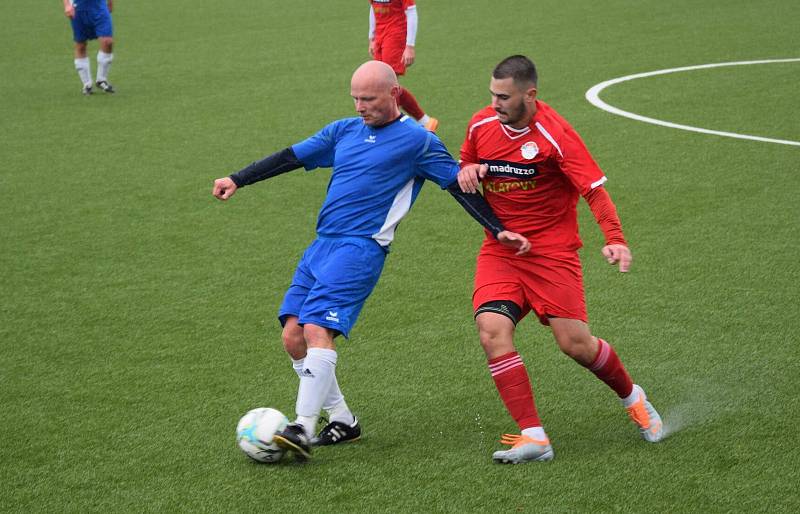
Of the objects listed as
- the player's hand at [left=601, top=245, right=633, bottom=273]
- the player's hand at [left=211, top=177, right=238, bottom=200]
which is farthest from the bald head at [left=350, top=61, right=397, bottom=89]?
the player's hand at [left=601, top=245, right=633, bottom=273]

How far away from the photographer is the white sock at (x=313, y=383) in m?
4.89

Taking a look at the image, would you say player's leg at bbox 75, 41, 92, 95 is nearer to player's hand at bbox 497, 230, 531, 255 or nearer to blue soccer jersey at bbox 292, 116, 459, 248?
blue soccer jersey at bbox 292, 116, 459, 248

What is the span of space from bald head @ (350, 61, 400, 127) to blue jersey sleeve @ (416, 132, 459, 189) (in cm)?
24

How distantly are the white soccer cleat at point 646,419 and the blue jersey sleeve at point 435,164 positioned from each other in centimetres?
137

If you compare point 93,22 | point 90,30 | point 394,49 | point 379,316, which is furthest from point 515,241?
point 90,30

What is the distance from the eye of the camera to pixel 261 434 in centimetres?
486

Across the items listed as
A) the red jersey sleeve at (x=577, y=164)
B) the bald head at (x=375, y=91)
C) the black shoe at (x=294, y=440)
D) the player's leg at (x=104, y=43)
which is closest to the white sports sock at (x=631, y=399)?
the red jersey sleeve at (x=577, y=164)

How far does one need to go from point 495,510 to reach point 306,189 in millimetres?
5786

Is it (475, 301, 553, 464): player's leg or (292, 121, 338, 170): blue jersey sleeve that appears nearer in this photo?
Answer: (475, 301, 553, 464): player's leg

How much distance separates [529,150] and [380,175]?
701 mm

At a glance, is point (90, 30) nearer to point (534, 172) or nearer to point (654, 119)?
point (654, 119)

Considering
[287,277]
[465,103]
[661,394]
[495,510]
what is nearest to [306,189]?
[287,277]

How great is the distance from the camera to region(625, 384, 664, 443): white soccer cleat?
5.14 metres

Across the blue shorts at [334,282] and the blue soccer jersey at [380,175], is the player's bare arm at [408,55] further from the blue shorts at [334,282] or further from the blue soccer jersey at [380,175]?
the blue shorts at [334,282]
